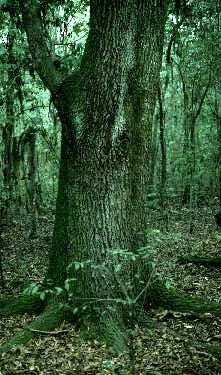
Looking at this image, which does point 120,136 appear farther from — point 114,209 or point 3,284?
point 3,284

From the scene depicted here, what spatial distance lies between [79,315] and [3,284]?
347 cm

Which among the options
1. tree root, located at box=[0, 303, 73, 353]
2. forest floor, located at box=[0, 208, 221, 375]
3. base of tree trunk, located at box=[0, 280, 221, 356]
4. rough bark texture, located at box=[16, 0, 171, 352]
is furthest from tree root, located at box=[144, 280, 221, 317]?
tree root, located at box=[0, 303, 73, 353]

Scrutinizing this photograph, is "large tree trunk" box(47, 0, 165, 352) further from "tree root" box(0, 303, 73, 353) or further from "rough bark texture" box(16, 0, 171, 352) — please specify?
"tree root" box(0, 303, 73, 353)

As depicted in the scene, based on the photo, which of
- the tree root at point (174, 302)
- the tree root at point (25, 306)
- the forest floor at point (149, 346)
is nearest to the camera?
the forest floor at point (149, 346)

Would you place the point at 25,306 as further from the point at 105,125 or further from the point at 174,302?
the point at 105,125

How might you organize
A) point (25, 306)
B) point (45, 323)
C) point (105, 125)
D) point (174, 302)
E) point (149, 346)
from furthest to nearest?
point (25, 306) < point (174, 302) < point (45, 323) < point (105, 125) < point (149, 346)

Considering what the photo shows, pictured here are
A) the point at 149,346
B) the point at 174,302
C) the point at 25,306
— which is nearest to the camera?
the point at 149,346

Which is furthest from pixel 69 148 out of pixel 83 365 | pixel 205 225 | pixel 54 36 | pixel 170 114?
pixel 170 114

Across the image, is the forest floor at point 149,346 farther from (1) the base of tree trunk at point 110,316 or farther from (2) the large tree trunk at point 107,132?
(2) the large tree trunk at point 107,132

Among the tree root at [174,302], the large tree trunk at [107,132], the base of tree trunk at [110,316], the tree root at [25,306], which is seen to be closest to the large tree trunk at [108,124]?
the large tree trunk at [107,132]

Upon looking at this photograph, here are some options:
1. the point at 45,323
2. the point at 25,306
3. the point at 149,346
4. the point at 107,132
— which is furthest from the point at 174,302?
the point at 107,132

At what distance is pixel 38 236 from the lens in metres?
13.4

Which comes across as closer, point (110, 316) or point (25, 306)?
point (110, 316)

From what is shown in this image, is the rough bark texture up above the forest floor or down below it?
above
